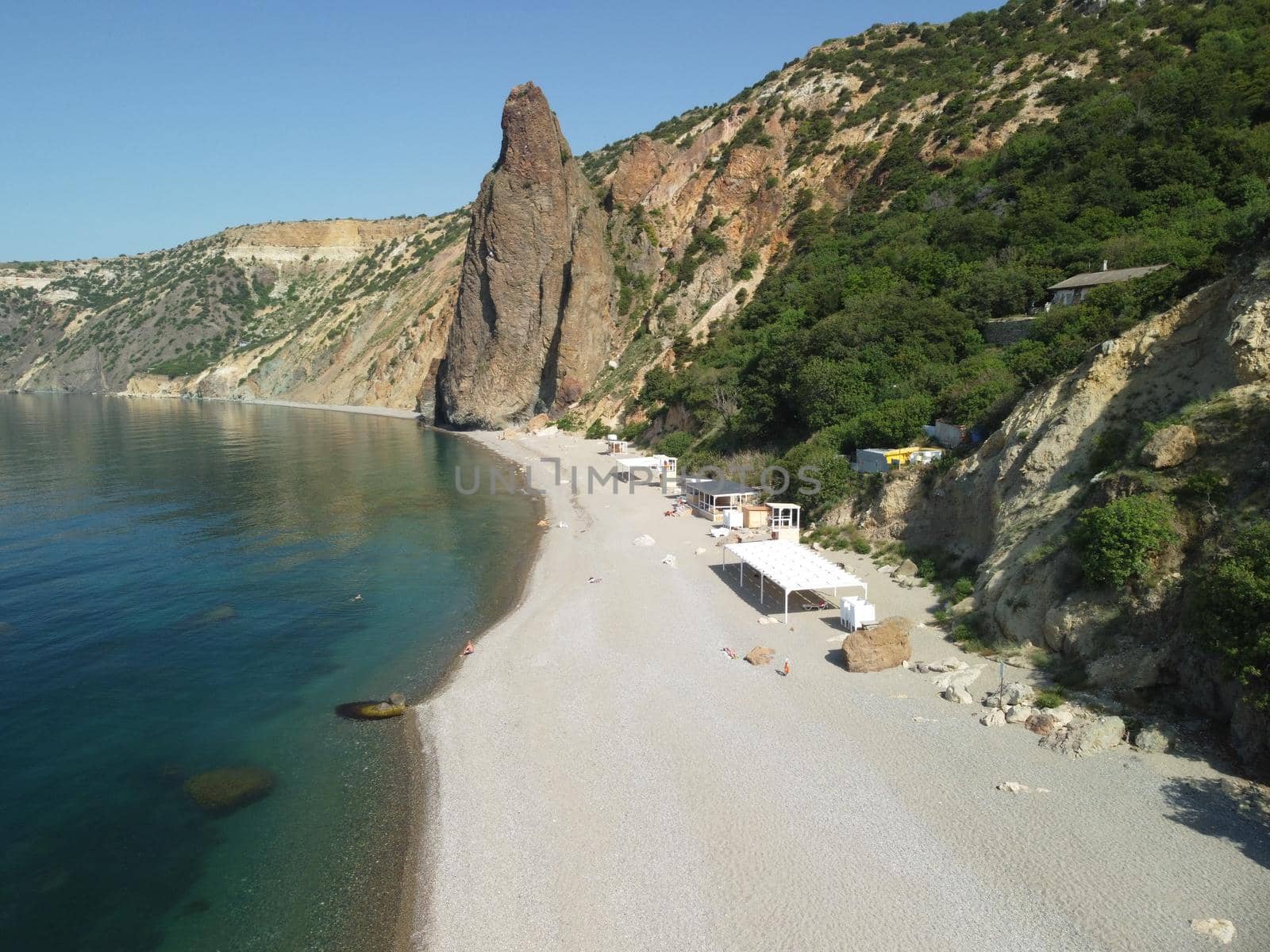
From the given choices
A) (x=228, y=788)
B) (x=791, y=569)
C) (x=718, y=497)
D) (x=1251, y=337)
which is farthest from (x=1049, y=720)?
(x=718, y=497)

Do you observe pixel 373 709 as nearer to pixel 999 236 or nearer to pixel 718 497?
pixel 718 497

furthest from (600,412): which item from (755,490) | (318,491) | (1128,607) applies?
(1128,607)

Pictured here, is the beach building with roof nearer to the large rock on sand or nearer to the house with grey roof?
the large rock on sand

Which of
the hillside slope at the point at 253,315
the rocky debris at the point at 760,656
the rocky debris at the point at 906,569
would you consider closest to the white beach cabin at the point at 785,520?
the rocky debris at the point at 906,569

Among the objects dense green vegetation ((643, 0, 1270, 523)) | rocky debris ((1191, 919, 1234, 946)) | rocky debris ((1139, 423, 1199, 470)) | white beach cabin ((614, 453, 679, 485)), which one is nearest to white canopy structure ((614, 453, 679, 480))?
white beach cabin ((614, 453, 679, 485))

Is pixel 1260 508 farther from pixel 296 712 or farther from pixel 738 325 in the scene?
pixel 738 325

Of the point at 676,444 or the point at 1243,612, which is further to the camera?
the point at 676,444
